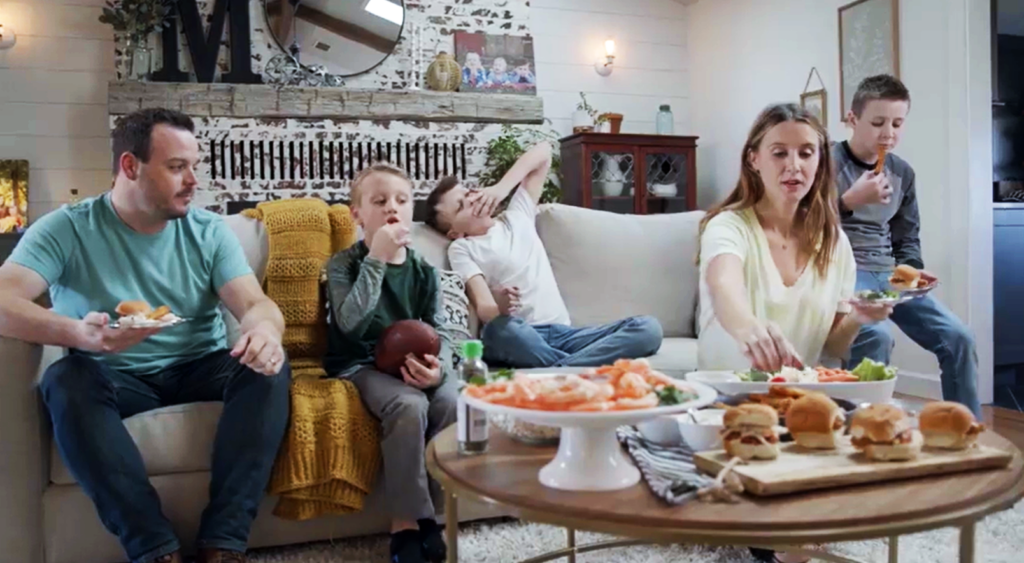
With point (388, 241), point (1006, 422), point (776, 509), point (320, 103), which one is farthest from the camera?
point (320, 103)

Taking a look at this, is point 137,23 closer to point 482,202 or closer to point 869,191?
point 482,202

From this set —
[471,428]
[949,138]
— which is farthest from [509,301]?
[949,138]

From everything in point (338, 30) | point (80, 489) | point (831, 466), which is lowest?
point (80, 489)

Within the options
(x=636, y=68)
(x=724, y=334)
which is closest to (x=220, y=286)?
(x=724, y=334)

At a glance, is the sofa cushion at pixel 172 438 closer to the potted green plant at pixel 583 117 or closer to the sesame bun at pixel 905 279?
the sesame bun at pixel 905 279

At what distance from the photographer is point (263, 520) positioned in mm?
1982

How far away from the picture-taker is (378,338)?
83.9 inches

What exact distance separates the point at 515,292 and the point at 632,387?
1503mm

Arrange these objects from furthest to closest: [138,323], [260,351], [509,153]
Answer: [509,153] < [260,351] < [138,323]

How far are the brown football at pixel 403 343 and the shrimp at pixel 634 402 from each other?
1.05 m

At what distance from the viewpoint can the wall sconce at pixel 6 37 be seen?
4.68 metres

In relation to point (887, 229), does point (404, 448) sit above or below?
below

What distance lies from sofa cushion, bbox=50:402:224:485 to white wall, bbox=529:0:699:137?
4170 millimetres

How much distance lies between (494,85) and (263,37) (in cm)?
148
